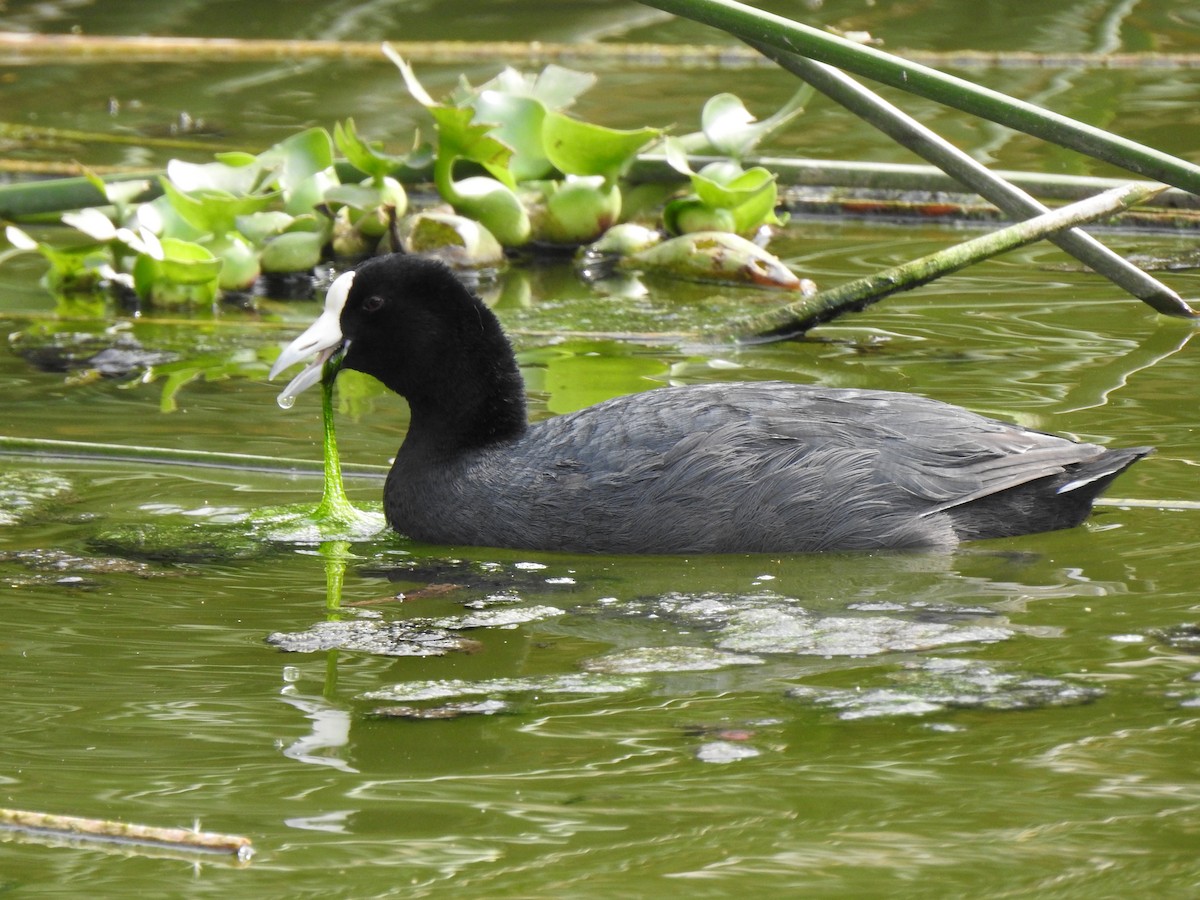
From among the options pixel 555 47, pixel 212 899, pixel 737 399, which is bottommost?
pixel 212 899

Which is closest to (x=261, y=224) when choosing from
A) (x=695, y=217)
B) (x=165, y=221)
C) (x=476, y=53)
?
(x=165, y=221)

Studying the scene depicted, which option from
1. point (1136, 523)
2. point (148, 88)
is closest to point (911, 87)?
point (1136, 523)

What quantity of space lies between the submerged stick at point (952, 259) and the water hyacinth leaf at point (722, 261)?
1.27 meters

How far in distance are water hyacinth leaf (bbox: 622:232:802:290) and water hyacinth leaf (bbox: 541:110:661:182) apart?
36 centimetres

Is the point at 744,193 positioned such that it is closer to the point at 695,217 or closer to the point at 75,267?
the point at 695,217

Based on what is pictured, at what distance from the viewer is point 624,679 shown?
2992 mm

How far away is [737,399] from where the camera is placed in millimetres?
4012

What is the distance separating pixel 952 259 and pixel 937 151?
0.29 meters

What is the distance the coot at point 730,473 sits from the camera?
386 cm

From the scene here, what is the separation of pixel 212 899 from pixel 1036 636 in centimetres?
160

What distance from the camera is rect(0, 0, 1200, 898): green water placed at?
2275 millimetres

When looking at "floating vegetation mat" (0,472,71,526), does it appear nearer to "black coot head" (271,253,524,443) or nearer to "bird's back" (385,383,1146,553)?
"black coot head" (271,253,524,443)

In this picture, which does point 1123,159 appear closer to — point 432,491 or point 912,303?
point 432,491

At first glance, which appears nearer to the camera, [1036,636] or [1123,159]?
[1036,636]
